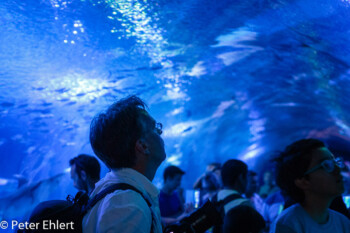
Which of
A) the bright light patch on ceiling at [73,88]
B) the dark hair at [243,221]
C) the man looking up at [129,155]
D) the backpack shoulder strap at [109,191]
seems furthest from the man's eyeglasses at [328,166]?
the bright light patch on ceiling at [73,88]

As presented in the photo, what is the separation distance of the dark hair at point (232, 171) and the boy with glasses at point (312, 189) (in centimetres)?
114

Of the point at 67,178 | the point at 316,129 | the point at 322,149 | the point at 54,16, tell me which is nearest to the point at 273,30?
the point at 322,149

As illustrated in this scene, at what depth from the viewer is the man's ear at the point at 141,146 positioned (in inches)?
67.2

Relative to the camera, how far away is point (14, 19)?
167 inches

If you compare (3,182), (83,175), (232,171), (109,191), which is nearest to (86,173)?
(83,175)

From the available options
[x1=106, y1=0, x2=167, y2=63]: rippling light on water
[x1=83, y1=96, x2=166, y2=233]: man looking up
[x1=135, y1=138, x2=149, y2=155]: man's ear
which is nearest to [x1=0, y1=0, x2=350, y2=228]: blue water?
[x1=106, y1=0, x2=167, y2=63]: rippling light on water

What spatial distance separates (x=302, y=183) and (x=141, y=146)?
5.47 ft

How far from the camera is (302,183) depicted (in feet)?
7.95

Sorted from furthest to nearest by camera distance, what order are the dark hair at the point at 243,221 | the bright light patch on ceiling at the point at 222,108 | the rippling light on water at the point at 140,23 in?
the bright light patch on ceiling at the point at 222,108
the rippling light on water at the point at 140,23
the dark hair at the point at 243,221

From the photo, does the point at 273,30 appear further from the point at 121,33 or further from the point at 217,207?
the point at 217,207

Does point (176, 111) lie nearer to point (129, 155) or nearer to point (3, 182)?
point (3, 182)

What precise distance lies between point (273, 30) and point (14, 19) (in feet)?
16.9

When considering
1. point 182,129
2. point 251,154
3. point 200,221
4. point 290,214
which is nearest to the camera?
point 200,221

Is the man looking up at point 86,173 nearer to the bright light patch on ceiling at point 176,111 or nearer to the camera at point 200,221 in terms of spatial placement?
the camera at point 200,221
